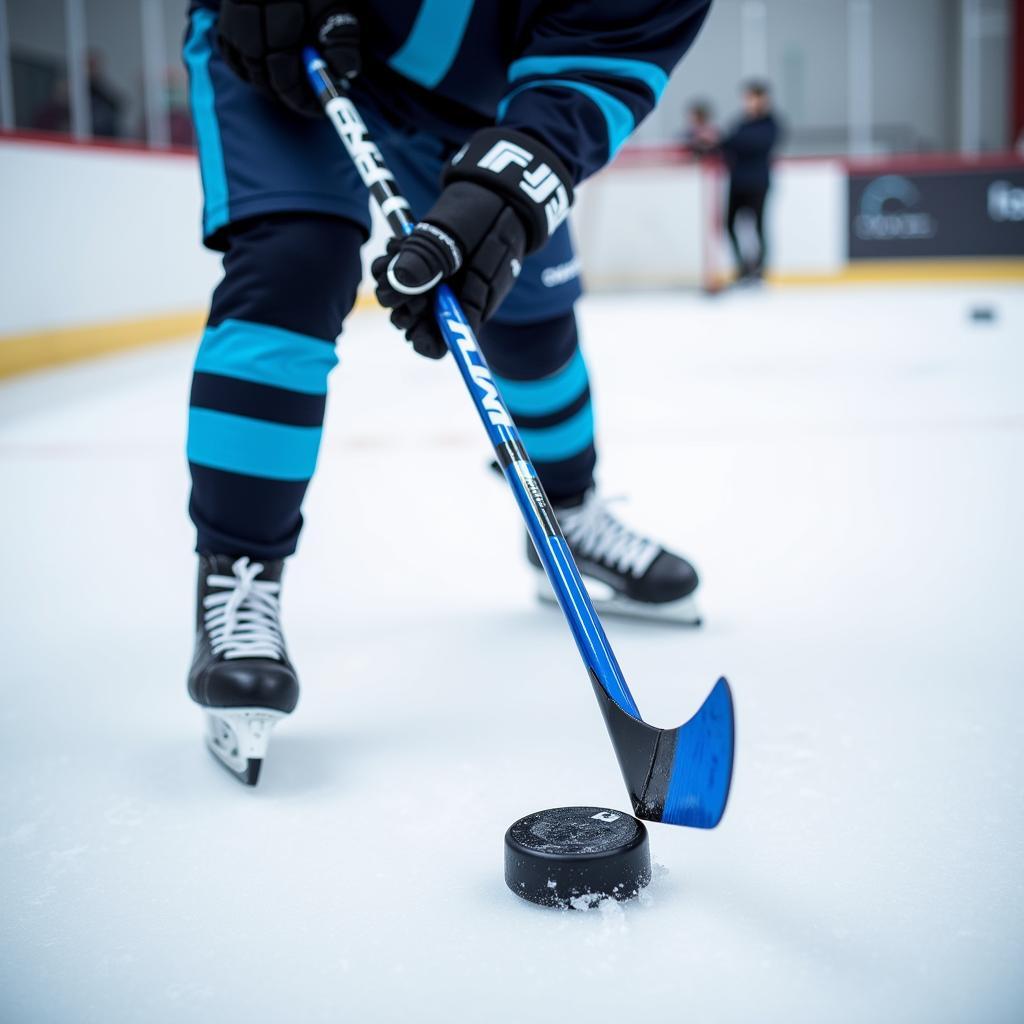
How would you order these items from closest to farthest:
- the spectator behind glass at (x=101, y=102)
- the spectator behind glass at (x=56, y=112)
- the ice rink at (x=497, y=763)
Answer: the ice rink at (x=497, y=763) → the spectator behind glass at (x=56, y=112) → the spectator behind glass at (x=101, y=102)

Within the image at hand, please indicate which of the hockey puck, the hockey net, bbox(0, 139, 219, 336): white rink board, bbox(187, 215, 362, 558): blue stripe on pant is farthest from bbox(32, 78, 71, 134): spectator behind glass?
the hockey puck

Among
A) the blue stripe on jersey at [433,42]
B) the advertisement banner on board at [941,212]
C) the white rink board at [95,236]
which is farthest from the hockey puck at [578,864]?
the advertisement banner on board at [941,212]

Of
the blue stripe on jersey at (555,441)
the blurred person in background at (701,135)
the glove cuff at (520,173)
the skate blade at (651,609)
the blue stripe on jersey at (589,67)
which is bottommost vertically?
the skate blade at (651,609)

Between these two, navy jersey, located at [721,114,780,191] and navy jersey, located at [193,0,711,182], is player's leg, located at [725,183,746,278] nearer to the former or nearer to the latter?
navy jersey, located at [721,114,780,191]

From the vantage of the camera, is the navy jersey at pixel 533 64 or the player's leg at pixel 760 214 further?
the player's leg at pixel 760 214

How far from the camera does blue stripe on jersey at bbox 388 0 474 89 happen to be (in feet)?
Result: 3.64

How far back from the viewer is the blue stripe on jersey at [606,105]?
3.49 ft

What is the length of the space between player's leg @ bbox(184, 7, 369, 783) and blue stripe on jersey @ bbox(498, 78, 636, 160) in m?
0.19

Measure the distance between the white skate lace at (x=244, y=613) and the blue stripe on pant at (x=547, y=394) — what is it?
41cm

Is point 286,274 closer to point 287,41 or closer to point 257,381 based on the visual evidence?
point 257,381

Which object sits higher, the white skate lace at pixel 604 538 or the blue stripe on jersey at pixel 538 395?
the blue stripe on jersey at pixel 538 395

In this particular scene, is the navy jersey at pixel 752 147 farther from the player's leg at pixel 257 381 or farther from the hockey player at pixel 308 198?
the player's leg at pixel 257 381

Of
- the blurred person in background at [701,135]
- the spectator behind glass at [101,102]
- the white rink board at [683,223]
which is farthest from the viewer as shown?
the white rink board at [683,223]

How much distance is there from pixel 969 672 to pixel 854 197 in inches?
307
